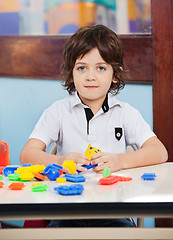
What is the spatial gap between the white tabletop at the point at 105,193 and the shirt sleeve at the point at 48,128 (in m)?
0.39

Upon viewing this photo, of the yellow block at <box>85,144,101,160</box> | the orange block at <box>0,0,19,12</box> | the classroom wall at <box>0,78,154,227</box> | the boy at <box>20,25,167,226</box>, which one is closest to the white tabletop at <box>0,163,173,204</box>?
the yellow block at <box>85,144,101,160</box>

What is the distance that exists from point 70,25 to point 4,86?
460 millimetres

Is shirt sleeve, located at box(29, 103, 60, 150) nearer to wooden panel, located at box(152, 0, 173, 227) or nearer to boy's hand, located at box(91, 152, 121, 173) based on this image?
boy's hand, located at box(91, 152, 121, 173)

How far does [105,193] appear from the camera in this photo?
1.04 metres

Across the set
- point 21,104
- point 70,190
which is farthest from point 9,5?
point 70,190

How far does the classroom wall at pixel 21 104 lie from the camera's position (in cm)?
230

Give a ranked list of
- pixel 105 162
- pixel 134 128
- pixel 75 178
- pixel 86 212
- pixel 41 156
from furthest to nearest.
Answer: pixel 134 128 < pixel 41 156 < pixel 105 162 < pixel 75 178 < pixel 86 212

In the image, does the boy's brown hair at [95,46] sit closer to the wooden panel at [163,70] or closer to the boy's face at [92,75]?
the boy's face at [92,75]

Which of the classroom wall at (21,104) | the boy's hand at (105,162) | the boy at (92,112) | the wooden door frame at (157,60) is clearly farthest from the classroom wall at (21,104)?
the boy's hand at (105,162)

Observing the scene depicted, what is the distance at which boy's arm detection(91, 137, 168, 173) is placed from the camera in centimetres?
133

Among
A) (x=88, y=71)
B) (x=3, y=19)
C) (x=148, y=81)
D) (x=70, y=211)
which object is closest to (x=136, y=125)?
(x=88, y=71)

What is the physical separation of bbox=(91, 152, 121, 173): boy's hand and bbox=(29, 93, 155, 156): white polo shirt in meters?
0.29

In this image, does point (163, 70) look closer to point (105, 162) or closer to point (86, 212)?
point (105, 162)

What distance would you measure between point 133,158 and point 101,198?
43 centimetres
